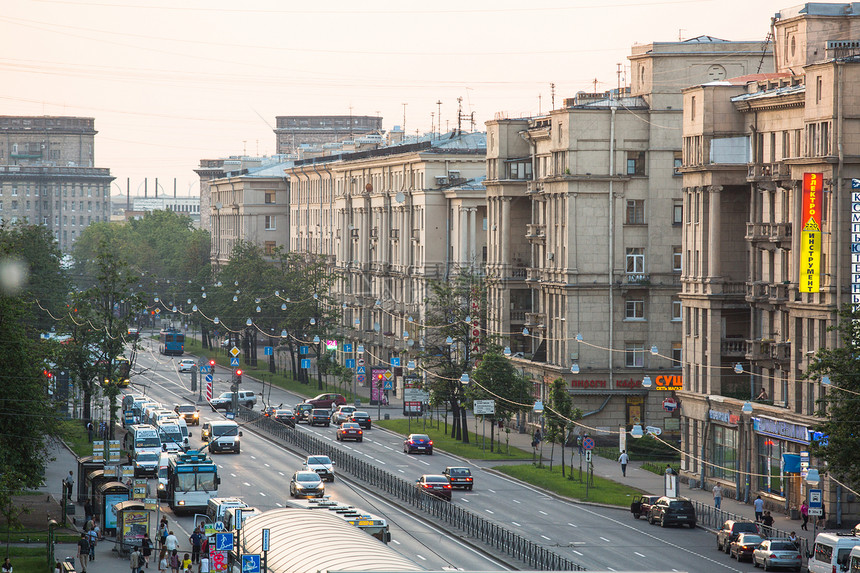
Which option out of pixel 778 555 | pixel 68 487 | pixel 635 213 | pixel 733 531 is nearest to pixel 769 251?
pixel 733 531

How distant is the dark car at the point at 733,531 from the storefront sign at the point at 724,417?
554 inches

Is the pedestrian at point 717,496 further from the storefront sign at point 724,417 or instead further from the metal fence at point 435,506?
the metal fence at point 435,506

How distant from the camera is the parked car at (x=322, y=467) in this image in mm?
77062

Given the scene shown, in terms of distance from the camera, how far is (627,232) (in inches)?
3752

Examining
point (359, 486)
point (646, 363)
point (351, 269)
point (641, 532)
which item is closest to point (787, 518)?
point (641, 532)

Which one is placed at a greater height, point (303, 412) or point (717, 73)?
point (717, 73)

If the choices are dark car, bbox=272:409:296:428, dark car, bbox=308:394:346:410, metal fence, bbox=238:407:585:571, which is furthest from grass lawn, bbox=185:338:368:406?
metal fence, bbox=238:407:585:571

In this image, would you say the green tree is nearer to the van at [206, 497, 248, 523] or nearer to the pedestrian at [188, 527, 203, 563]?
the van at [206, 497, 248, 523]

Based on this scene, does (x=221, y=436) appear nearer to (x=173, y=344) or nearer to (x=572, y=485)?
(x=572, y=485)

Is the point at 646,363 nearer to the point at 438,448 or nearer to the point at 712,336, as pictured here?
the point at 438,448

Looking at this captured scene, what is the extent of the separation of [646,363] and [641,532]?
3308cm

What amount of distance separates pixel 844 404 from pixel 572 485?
77.3 feet

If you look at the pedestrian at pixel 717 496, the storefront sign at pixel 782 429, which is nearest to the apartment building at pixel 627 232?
the storefront sign at pixel 782 429

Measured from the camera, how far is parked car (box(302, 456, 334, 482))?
7706 centimetres
